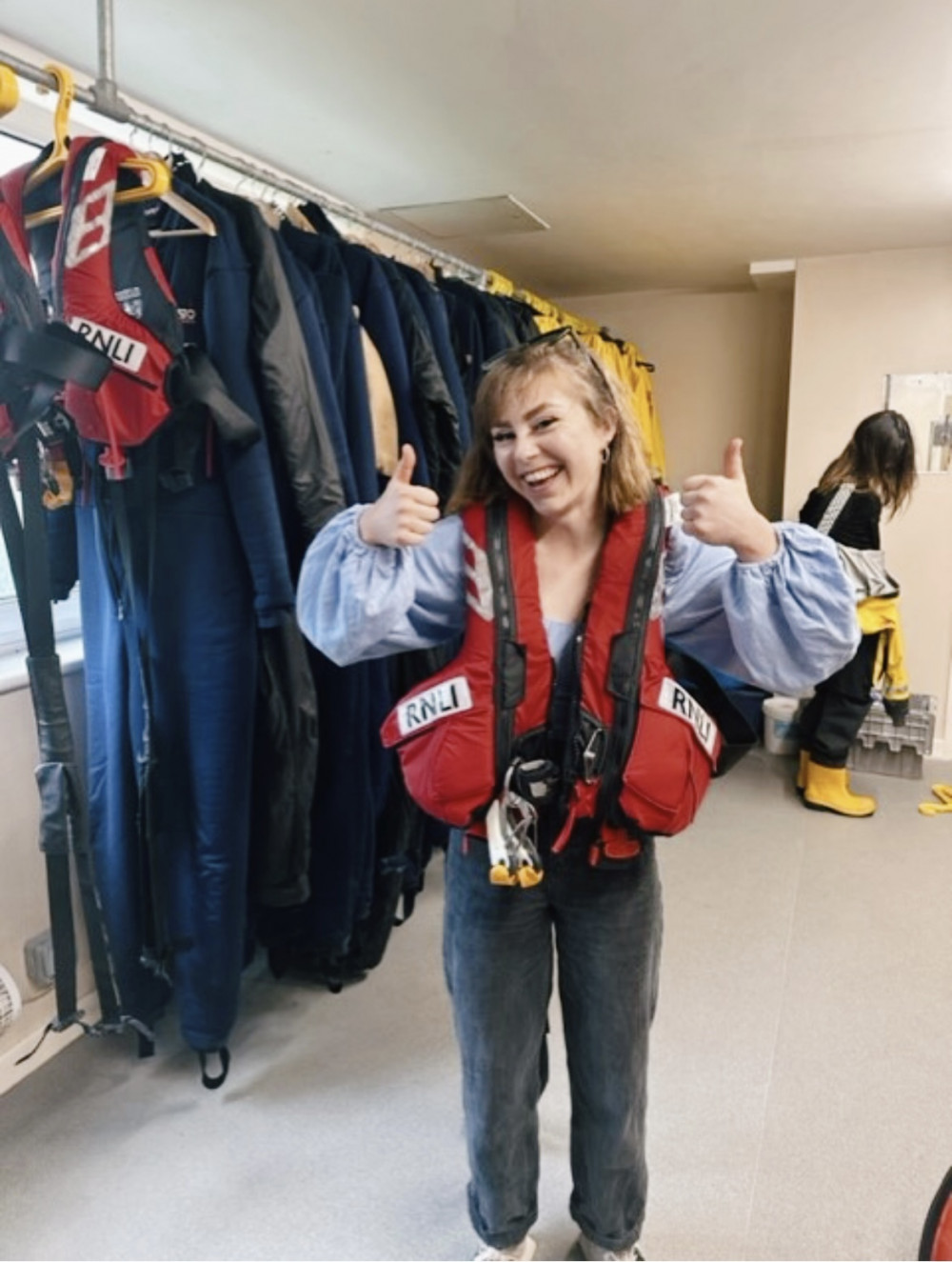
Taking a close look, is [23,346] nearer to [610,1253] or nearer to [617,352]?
[610,1253]

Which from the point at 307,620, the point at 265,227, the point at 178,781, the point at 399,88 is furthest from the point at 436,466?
the point at 307,620

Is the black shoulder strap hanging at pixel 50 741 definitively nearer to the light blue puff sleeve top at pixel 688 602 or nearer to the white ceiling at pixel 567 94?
the light blue puff sleeve top at pixel 688 602

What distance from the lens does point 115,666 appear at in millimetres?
1682

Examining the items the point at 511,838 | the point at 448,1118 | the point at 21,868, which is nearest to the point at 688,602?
the point at 511,838

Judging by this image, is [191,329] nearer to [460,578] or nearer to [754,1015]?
[460,578]

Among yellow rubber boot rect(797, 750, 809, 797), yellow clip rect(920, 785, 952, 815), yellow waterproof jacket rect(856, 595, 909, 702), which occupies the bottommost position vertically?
yellow clip rect(920, 785, 952, 815)

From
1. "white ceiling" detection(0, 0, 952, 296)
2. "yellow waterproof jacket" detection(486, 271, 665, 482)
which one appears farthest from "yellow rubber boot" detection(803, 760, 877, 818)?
"white ceiling" detection(0, 0, 952, 296)

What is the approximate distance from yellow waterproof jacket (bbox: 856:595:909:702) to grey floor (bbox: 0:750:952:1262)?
3.41 ft

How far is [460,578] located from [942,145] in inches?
82.6

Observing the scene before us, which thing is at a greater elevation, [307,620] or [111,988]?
[307,620]

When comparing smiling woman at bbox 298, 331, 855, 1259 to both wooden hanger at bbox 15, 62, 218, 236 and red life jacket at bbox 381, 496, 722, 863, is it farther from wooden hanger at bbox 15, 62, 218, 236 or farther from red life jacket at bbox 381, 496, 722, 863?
wooden hanger at bbox 15, 62, 218, 236

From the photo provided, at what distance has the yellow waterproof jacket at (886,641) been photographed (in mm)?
3184

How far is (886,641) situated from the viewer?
3260 millimetres

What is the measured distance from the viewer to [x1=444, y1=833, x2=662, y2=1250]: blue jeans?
1.17 meters
